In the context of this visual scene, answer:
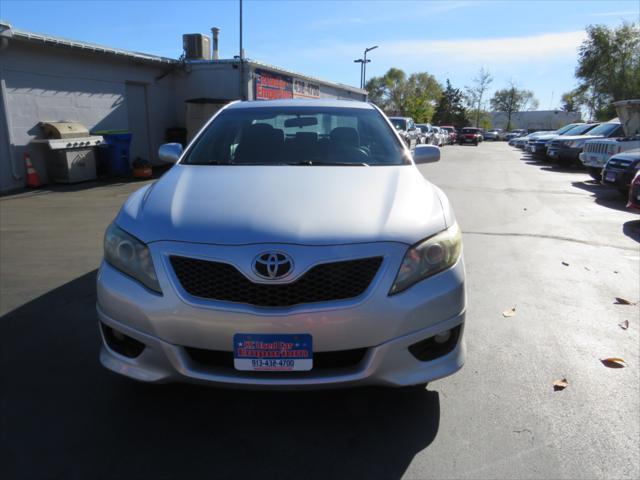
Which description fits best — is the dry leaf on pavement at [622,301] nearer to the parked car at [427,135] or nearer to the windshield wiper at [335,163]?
the windshield wiper at [335,163]

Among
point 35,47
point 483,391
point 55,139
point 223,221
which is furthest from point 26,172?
point 483,391

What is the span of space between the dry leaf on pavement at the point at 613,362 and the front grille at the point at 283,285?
2.03 metres

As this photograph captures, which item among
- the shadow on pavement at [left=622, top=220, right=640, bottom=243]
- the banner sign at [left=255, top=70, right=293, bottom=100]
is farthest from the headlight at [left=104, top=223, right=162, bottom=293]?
the banner sign at [left=255, top=70, right=293, bottom=100]

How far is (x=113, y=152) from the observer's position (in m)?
12.5

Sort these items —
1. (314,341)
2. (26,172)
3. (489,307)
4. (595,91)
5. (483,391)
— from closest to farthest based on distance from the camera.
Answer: (314,341)
(483,391)
(489,307)
(26,172)
(595,91)

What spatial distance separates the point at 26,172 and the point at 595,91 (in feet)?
170

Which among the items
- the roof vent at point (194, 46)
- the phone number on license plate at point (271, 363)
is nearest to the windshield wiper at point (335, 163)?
the phone number on license plate at point (271, 363)

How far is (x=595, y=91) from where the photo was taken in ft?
157

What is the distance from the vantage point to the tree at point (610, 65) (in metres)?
44.9

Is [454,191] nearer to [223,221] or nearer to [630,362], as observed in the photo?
[630,362]

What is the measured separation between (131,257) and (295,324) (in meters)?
0.87

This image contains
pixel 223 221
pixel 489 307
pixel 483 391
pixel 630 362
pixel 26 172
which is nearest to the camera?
pixel 223 221

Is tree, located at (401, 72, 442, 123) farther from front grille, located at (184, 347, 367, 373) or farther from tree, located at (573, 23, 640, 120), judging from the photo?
front grille, located at (184, 347, 367, 373)

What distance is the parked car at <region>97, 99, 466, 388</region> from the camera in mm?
→ 2115
